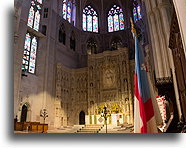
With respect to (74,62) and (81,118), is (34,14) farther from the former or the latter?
(81,118)

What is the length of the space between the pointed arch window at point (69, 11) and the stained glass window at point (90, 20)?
164 cm

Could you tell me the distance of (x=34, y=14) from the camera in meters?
16.6

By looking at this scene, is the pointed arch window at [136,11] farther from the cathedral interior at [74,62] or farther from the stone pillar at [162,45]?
the stone pillar at [162,45]

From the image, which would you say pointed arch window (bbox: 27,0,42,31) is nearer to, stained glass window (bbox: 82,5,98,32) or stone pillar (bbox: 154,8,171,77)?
stained glass window (bbox: 82,5,98,32)

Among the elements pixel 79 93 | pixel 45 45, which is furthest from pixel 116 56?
pixel 45 45

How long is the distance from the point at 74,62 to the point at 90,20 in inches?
246

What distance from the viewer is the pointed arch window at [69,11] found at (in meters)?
20.1

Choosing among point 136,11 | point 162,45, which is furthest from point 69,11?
point 162,45

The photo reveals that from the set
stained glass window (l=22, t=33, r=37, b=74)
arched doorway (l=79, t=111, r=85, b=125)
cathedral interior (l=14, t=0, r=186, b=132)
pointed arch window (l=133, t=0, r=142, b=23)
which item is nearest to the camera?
cathedral interior (l=14, t=0, r=186, b=132)

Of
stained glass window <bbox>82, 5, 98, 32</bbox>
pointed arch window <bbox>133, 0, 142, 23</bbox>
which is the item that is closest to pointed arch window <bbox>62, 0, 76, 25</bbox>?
stained glass window <bbox>82, 5, 98, 32</bbox>

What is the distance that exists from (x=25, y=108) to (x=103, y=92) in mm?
7212

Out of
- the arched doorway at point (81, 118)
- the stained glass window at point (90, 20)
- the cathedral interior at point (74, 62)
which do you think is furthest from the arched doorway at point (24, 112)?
the stained glass window at point (90, 20)

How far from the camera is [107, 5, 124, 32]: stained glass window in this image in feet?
72.6

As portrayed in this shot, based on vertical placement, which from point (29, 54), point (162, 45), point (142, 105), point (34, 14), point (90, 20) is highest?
point (90, 20)
